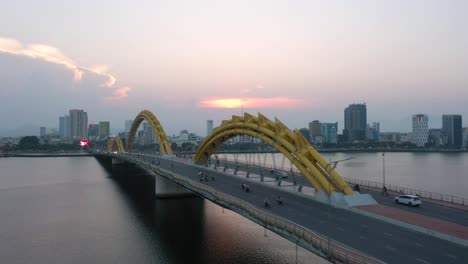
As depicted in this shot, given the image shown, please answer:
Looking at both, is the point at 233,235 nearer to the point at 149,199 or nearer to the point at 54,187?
the point at 149,199

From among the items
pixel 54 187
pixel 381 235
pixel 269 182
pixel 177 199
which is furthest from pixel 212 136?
pixel 381 235

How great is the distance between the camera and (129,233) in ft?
168

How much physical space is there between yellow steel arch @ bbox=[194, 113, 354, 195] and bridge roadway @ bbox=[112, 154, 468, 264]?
3.06 m

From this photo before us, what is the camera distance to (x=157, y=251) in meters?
43.4

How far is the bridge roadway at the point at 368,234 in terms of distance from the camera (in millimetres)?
24438

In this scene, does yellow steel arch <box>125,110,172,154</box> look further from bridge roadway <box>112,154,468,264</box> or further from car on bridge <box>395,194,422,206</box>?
car on bridge <box>395,194,422,206</box>

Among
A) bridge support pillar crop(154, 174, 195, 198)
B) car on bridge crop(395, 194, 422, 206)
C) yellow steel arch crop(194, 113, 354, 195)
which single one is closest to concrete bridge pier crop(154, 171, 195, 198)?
bridge support pillar crop(154, 174, 195, 198)

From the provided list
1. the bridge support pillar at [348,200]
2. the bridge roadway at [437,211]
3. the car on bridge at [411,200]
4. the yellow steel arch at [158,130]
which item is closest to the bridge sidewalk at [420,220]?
the bridge support pillar at [348,200]

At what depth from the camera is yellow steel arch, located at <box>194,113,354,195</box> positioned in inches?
1704

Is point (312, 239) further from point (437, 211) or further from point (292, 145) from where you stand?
point (292, 145)

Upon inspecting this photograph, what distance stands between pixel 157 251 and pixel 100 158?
16639 centimetres

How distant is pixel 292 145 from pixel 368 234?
22414 mm

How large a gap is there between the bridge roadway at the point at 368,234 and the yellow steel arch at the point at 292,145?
120 inches

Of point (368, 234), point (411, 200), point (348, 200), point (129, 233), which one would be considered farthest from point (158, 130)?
point (368, 234)
